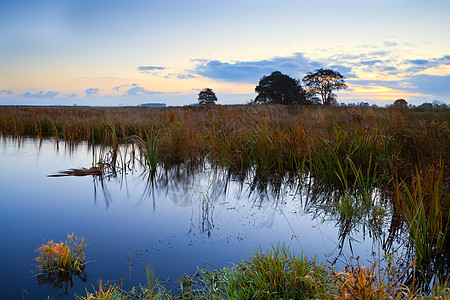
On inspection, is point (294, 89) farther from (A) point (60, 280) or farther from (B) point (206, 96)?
(A) point (60, 280)

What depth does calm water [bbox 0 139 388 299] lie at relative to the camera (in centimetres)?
273

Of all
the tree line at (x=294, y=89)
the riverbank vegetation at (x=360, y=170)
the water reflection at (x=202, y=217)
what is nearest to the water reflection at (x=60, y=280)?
the water reflection at (x=202, y=217)

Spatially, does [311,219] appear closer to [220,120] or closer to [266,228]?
[266,228]

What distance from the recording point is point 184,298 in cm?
218

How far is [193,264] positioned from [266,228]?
1.13m

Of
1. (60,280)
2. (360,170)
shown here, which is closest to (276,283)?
(60,280)

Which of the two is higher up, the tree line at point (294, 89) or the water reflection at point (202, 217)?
the tree line at point (294, 89)

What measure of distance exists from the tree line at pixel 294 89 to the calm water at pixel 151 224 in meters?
30.6

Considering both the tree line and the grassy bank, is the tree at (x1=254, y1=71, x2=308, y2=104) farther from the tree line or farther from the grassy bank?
the grassy bank

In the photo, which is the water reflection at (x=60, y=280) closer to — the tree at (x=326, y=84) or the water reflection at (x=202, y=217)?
the water reflection at (x=202, y=217)

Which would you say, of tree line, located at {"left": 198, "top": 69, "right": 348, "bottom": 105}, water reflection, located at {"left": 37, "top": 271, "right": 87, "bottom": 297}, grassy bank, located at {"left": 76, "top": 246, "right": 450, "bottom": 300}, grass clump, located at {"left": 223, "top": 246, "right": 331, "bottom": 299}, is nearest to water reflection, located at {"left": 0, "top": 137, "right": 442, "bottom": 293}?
water reflection, located at {"left": 37, "top": 271, "right": 87, "bottom": 297}

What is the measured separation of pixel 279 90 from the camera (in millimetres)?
36094

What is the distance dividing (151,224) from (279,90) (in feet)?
112

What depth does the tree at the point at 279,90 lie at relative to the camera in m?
36.0
